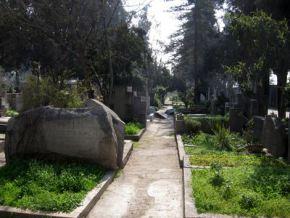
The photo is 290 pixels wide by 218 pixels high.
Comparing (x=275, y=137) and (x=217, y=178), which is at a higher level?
(x=275, y=137)

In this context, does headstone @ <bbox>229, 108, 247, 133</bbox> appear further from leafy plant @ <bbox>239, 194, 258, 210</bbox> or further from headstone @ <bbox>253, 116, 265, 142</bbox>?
leafy plant @ <bbox>239, 194, 258, 210</bbox>

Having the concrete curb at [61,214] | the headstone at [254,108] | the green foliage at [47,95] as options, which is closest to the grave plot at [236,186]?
the concrete curb at [61,214]

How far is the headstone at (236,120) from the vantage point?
19.9 meters

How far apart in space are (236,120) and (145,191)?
40.8 feet

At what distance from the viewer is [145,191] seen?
844 centimetres

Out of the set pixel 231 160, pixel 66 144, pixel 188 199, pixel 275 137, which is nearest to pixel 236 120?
pixel 275 137

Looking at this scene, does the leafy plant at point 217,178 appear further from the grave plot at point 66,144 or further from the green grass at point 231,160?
the grave plot at point 66,144

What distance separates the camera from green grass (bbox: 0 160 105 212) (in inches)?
257

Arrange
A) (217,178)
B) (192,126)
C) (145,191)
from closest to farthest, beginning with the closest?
(217,178) < (145,191) < (192,126)

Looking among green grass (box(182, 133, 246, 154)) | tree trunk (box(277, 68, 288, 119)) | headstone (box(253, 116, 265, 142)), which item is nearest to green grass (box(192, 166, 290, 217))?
green grass (box(182, 133, 246, 154))

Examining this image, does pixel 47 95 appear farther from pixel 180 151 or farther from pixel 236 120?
pixel 236 120

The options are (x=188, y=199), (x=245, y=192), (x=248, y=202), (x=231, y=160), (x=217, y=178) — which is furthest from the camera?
(x=231, y=160)

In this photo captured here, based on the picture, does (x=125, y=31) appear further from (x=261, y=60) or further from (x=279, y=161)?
(x=279, y=161)

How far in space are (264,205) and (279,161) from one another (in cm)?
447
